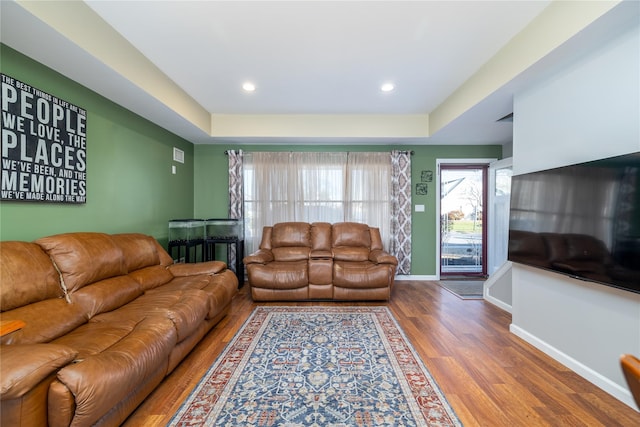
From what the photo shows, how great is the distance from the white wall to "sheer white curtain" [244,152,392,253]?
7.46ft

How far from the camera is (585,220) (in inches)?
73.9

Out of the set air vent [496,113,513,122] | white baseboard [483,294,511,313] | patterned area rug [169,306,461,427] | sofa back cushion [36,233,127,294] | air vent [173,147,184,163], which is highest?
air vent [496,113,513,122]

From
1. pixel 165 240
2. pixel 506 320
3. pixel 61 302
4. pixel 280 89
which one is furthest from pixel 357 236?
pixel 61 302

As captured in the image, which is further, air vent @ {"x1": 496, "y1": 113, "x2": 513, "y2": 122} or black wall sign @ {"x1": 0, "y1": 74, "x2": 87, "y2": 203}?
air vent @ {"x1": 496, "y1": 113, "x2": 513, "y2": 122}

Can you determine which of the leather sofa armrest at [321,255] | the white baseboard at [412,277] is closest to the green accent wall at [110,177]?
the leather sofa armrest at [321,255]

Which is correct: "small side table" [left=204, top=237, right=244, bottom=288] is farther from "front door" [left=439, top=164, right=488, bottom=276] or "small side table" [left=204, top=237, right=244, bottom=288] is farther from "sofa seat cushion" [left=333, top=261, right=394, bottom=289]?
"front door" [left=439, top=164, right=488, bottom=276]

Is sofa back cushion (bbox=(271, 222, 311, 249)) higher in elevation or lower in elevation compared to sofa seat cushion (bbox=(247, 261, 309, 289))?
higher

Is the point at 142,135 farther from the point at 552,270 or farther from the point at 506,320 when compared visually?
the point at 506,320

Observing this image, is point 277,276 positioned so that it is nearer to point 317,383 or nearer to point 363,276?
point 363,276

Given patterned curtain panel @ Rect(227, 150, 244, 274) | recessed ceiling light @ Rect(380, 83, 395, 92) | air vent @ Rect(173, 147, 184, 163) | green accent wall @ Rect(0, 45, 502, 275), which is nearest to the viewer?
green accent wall @ Rect(0, 45, 502, 275)

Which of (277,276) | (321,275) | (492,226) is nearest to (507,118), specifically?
(492,226)

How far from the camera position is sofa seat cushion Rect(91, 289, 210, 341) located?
6.23 ft

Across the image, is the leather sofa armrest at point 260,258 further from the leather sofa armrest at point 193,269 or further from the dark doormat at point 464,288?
the dark doormat at point 464,288

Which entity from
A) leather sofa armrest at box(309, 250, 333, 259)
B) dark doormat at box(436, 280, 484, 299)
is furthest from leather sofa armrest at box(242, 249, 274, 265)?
dark doormat at box(436, 280, 484, 299)
